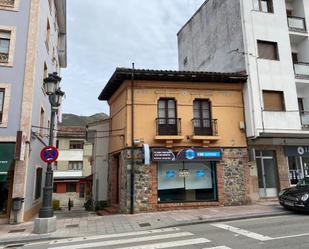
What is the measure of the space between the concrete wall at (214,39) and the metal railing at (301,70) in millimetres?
3510

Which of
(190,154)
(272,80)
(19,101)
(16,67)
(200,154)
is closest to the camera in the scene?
(19,101)

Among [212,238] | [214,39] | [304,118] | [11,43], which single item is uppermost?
[214,39]

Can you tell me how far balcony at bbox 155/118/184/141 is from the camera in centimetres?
1348

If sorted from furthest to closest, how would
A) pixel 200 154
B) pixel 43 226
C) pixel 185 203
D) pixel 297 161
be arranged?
pixel 297 161 → pixel 200 154 → pixel 185 203 → pixel 43 226

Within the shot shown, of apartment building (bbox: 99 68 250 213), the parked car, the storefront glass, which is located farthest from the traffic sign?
the parked car

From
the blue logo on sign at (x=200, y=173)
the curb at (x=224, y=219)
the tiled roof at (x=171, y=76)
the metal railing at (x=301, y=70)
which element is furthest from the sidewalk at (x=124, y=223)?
the metal railing at (x=301, y=70)

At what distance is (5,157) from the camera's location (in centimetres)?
1103

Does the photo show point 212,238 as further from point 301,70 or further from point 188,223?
point 301,70

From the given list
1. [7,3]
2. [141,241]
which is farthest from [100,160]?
[141,241]

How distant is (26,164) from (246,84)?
37.5 feet

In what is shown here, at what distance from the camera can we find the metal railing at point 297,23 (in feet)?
54.6

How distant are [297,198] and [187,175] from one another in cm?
497

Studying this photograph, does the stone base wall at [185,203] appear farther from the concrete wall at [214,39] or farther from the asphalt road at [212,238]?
the concrete wall at [214,39]

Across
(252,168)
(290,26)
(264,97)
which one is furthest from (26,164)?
(290,26)
